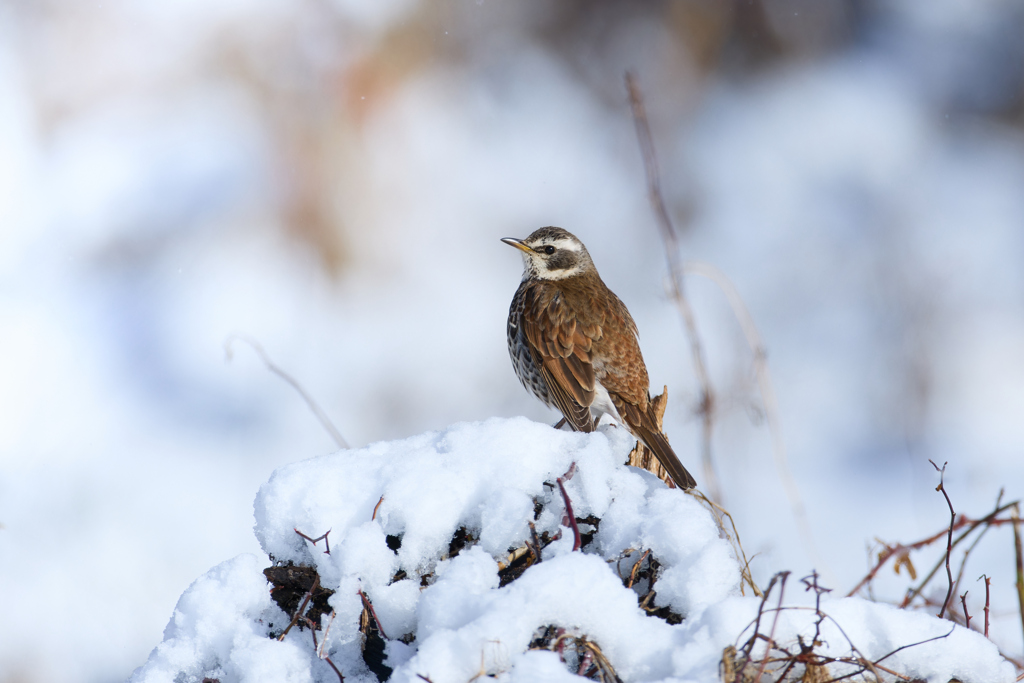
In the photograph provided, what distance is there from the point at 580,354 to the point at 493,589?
82.1 inches

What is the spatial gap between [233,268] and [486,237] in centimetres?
253

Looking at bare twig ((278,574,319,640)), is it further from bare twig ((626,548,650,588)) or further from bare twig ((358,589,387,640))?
bare twig ((626,548,650,588))

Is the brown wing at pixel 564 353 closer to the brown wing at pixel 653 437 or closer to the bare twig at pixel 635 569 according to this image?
the brown wing at pixel 653 437

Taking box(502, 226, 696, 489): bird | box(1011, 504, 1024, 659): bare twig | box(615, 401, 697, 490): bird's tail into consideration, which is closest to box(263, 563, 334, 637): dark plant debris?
box(615, 401, 697, 490): bird's tail

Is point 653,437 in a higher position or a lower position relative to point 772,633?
lower

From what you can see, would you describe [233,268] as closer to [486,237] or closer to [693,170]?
[486,237]

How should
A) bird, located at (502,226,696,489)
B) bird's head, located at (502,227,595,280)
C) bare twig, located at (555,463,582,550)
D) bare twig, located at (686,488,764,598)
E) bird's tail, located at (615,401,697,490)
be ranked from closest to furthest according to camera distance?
1. bare twig, located at (555,463,582,550)
2. bare twig, located at (686,488,764,598)
3. bird's tail, located at (615,401,697,490)
4. bird, located at (502,226,696,489)
5. bird's head, located at (502,227,595,280)

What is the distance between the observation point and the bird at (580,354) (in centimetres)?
350

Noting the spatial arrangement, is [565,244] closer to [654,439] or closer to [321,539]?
[654,439]

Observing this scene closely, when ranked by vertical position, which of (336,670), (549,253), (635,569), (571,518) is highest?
(549,253)

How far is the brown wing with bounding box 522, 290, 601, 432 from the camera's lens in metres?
3.52

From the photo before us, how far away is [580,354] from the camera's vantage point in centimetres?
362

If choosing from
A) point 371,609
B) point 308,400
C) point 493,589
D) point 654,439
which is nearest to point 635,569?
point 493,589

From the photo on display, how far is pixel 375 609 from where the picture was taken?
5.41ft
